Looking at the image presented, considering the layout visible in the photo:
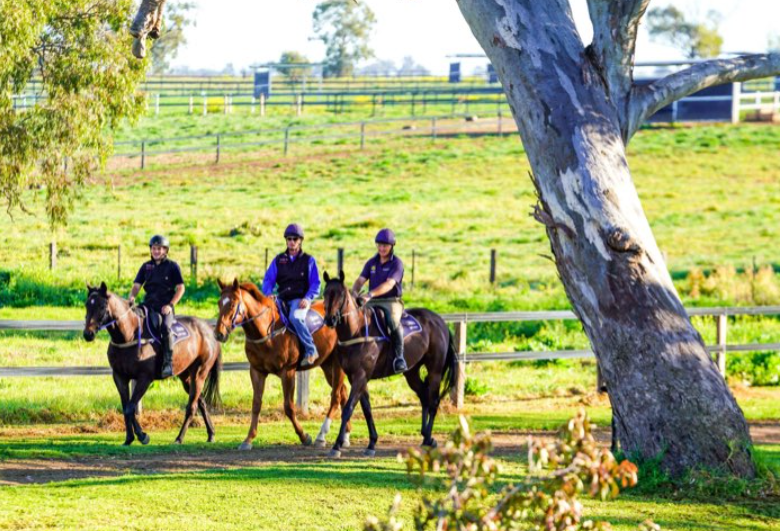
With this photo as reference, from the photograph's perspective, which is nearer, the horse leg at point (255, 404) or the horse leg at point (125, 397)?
the horse leg at point (255, 404)

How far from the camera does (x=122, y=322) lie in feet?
48.9

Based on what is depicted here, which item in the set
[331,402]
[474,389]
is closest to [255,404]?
[331,402]

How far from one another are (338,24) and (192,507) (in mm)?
82129

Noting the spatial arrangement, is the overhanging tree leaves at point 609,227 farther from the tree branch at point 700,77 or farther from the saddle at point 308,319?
the saddle at point 308,319

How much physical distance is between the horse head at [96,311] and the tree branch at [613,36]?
649 centimetres

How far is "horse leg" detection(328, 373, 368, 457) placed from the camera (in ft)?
46.2

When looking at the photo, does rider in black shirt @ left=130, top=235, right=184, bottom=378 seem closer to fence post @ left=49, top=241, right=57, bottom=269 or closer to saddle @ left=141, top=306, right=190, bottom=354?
saddle @ left=141, top=306, right=190, bottom=354

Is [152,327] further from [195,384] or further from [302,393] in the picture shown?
[302,393]

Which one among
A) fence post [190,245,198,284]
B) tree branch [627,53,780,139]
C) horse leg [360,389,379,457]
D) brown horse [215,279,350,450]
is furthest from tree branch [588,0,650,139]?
fence post [190,245,198,284]

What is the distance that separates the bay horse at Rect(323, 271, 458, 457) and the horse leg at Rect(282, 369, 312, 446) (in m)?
0.64

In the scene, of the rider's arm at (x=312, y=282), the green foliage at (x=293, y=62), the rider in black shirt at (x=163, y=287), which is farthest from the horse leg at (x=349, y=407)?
the green foliage at (x=293, y=62)

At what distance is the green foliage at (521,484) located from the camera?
4961 mm

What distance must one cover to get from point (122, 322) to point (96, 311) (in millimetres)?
473

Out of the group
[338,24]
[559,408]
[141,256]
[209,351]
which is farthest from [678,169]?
[338,24]
